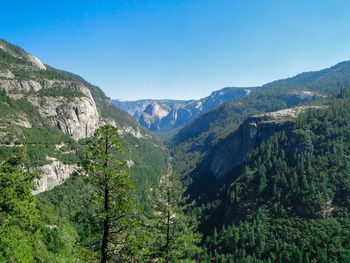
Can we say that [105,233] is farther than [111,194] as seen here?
No

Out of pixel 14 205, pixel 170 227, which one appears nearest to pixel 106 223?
pixel 14 205

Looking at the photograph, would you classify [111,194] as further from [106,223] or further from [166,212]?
[166,212]

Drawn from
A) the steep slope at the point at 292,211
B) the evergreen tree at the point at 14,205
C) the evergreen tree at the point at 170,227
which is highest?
the evergreen tree at the point at 14,205

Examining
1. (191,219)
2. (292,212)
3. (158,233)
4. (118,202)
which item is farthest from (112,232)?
(292,212)

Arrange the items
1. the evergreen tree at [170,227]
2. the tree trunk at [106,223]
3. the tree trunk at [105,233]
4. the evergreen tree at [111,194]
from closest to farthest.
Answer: the tree trunk at [105,233]
the tree trunk at [106,223]
the evergreen tree at [111,194]
the evergreen tree at [170,227]

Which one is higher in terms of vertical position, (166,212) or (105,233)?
(105,233)

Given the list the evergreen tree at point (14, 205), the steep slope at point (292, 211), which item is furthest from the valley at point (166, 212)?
the steep slope at point (292, 211)

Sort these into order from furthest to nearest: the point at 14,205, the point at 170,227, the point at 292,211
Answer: the point at 292,211 < the point at 170,227 < the point at 14,205

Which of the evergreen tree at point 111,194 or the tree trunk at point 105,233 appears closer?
the tree trunk at point 105,233

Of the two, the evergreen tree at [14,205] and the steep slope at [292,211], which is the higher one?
the evergreen tree at [14,205]

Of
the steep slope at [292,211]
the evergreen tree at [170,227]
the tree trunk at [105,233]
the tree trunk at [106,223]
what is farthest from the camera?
the steep slope at [292,211]

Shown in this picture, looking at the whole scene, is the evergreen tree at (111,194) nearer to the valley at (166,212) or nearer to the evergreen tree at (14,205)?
the valley at (166,212)

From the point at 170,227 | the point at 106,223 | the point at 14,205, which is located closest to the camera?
the point at 106,223

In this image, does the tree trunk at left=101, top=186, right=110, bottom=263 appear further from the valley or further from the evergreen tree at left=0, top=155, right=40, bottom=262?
the evergreen tree at left=0, top=155, right=40, bottom=262
